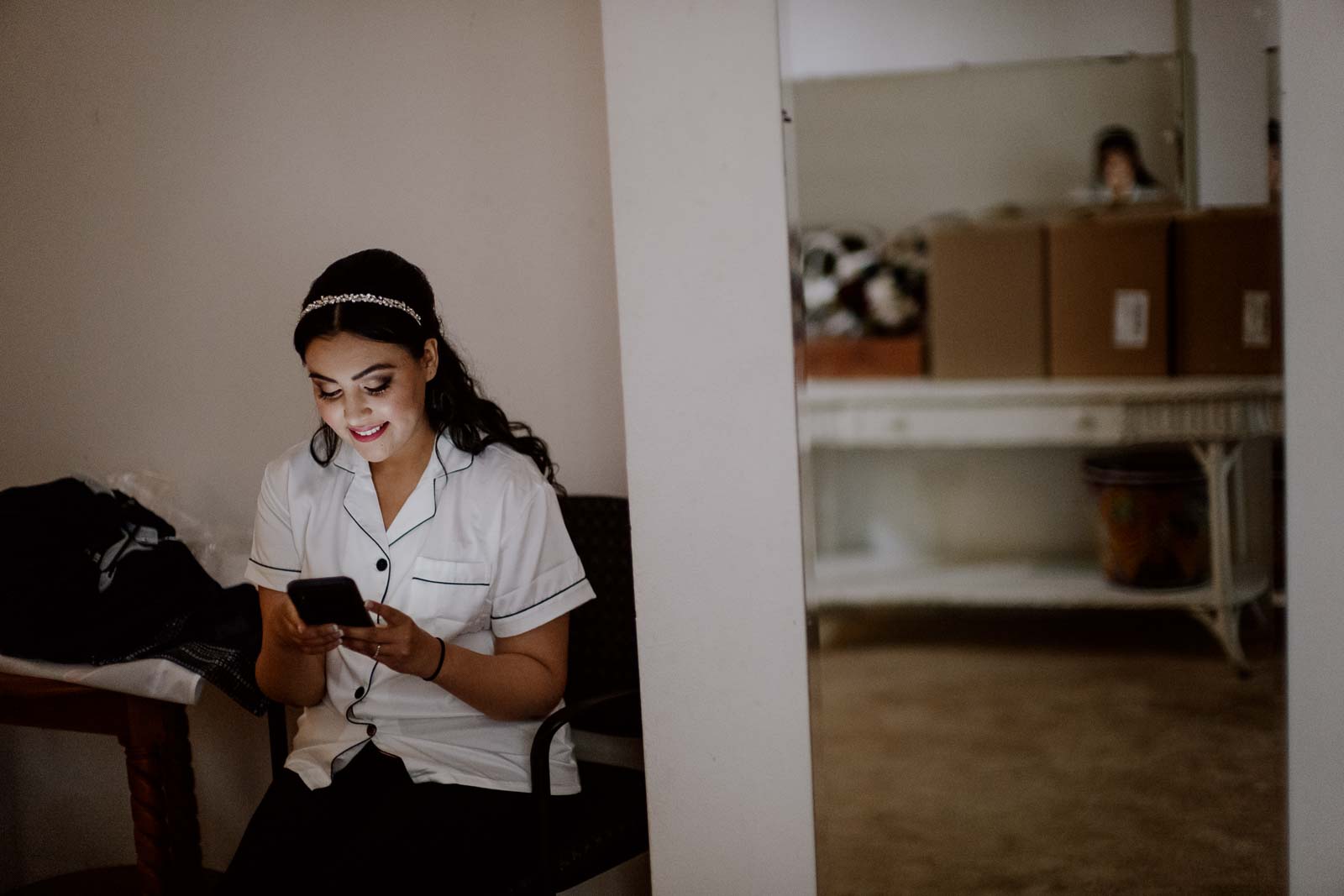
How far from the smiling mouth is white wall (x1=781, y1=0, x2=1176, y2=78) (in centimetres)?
298

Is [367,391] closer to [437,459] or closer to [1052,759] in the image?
[437,459]

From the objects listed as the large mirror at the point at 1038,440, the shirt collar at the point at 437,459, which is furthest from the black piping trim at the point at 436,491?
the large mirror at the point at 1038,440

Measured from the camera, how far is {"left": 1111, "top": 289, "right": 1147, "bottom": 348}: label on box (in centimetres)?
382

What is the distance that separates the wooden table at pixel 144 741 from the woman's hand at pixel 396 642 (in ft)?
1.80

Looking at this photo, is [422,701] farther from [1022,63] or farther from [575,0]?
[1022,63]

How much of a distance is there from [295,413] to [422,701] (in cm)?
57

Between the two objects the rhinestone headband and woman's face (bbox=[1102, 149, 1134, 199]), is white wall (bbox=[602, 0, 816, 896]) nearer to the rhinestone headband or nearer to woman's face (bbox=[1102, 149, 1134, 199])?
the rhinestone headband

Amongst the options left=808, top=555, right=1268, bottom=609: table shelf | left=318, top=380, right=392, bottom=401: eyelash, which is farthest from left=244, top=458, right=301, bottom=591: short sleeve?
left=808, top=555, right=1268, bottom=609: table shelf

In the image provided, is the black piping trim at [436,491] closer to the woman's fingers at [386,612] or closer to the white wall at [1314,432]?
the woman's fingers at [386,612]

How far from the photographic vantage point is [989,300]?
4.09 metres

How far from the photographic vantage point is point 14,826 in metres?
2.37

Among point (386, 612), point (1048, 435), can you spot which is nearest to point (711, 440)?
point (386, 612)

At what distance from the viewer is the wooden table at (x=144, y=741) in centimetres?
188

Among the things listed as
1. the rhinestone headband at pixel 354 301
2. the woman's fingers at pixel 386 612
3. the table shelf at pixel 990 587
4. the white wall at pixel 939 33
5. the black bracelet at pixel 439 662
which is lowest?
the table shelf at pixel 990 587
